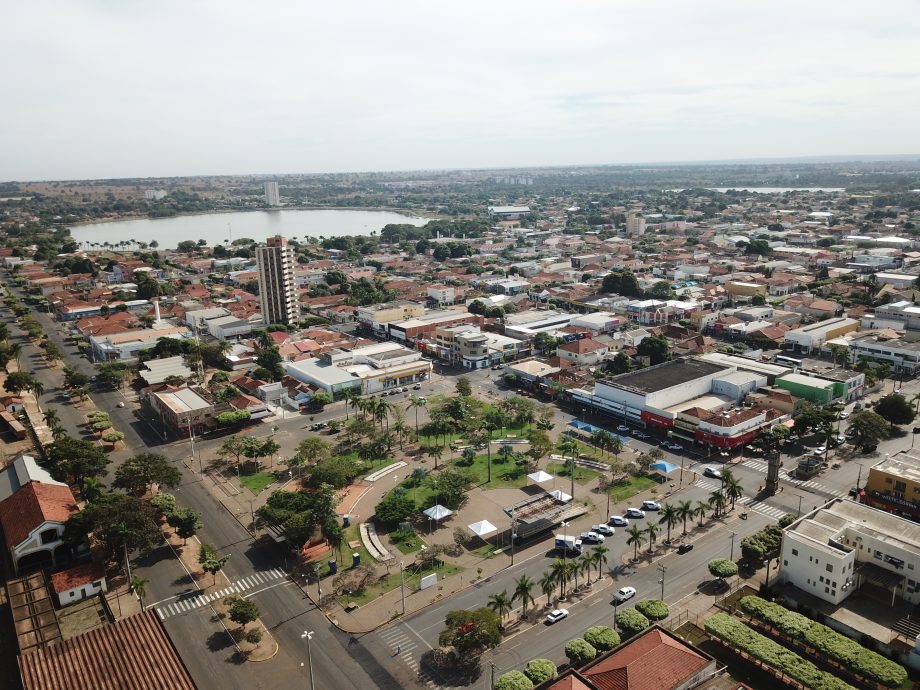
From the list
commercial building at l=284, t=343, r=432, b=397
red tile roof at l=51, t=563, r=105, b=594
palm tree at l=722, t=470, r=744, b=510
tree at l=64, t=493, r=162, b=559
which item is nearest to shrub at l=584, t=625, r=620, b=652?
palm tree at l=722, t=470, r=744, b=510

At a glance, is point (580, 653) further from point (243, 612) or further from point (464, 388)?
point (464, 388)

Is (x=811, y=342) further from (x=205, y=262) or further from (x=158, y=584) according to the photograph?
(x=205, y=262)

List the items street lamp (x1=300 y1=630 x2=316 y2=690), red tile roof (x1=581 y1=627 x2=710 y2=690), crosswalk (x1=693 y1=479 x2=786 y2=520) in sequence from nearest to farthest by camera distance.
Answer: red tile roof (x1=581 y1=627 x2=710 y2=690)
street lamp (x1=300 y1=630 x2=316 y2=690)
crosswalk (x1=693 y1=479 x2=786 y2=520)

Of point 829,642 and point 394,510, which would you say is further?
point 394,510

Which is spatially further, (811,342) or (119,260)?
(119,260)

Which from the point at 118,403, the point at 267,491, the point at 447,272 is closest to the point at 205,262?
the point at 447,272

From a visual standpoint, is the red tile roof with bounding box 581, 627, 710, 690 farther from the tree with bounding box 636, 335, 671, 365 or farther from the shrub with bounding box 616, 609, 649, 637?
the tree with bounding box 636, 335, 671, 365

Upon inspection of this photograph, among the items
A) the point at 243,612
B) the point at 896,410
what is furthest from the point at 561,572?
the point at 896,410
